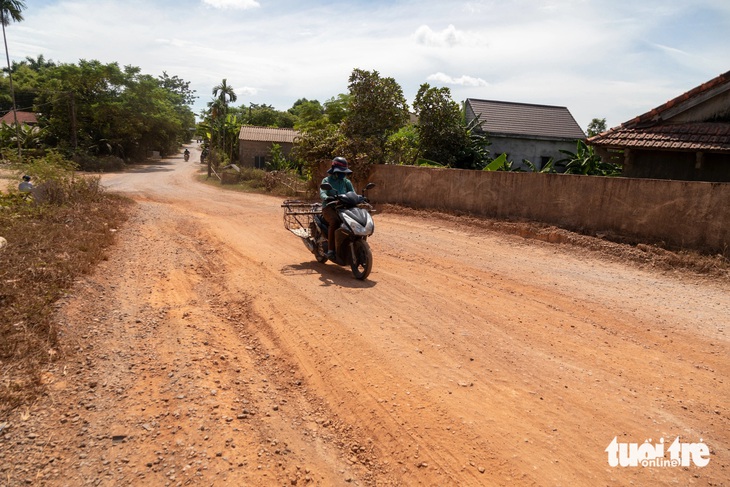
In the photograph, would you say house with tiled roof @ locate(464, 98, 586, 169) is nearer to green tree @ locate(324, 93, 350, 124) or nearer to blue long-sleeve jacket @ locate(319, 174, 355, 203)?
green tree @ locate(324, 93, 350, 124)

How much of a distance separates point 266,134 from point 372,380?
3756 centimetres

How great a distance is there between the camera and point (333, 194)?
24.0ft

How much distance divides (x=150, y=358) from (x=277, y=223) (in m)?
8.80

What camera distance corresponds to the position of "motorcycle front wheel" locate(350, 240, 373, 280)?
6883mm

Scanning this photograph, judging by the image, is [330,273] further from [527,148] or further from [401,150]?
[527,148]

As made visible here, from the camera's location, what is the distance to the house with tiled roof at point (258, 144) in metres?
38.5

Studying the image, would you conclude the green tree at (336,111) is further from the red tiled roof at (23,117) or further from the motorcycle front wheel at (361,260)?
the red tiled roof at (23,117)

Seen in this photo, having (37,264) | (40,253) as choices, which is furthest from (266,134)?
(37,264)

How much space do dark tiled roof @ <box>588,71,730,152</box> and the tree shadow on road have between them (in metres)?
8.24

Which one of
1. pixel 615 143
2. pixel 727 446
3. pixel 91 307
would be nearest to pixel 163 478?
pixel 91 307

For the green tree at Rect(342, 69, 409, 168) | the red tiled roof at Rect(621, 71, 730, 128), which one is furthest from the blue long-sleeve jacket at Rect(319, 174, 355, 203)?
the green tree at Rect(342, 69, 409, 168)

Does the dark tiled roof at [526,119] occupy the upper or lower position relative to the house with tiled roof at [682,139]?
upper

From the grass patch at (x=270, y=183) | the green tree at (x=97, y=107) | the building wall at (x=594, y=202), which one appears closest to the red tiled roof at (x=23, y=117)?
the green tree at (x=97, y=107)

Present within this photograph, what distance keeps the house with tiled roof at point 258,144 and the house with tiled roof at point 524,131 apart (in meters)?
17.0
